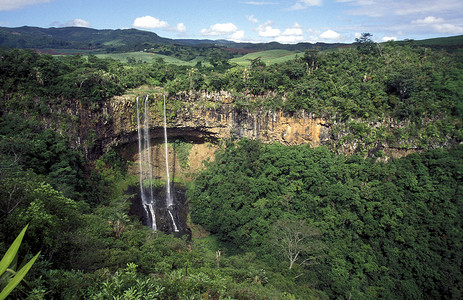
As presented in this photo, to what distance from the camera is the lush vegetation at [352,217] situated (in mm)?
17109

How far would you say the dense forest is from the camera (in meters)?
14.6

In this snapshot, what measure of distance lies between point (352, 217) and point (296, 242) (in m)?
4.98

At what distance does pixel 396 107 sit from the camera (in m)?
23.9

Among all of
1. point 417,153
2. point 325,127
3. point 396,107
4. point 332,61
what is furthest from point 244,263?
point 332,61

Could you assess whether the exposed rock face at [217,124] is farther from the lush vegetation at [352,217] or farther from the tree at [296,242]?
the tree at [296,242]

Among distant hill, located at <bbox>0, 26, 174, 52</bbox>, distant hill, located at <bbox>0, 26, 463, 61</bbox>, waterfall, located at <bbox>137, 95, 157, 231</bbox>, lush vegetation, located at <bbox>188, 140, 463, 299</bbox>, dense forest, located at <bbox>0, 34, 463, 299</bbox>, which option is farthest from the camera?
distant hill, located at <bbox>0, 26, 174, 52</bbox>

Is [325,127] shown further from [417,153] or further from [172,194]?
[172,194]

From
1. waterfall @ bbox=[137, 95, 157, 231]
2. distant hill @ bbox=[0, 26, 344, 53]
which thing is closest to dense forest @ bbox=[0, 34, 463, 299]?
waterfall @ bbox=[137, 95, 157, 231]

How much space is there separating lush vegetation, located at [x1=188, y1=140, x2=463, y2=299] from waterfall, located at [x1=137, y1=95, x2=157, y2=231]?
3964 millimetres

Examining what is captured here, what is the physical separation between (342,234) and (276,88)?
1474cm

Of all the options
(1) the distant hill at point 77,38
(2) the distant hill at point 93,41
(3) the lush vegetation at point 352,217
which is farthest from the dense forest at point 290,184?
(1) the distant hill at point 77,38

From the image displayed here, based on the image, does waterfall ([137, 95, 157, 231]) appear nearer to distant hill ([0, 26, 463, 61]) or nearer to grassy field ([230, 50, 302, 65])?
distant hill ([0, 26, 463, 61])

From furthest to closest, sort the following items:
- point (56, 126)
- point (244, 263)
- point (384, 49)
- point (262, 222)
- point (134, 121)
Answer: point (384, 49), point (134, 121), point (56, 126), point (262, 222), point (244, 263)

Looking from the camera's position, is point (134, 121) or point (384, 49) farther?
point (384, 49)
